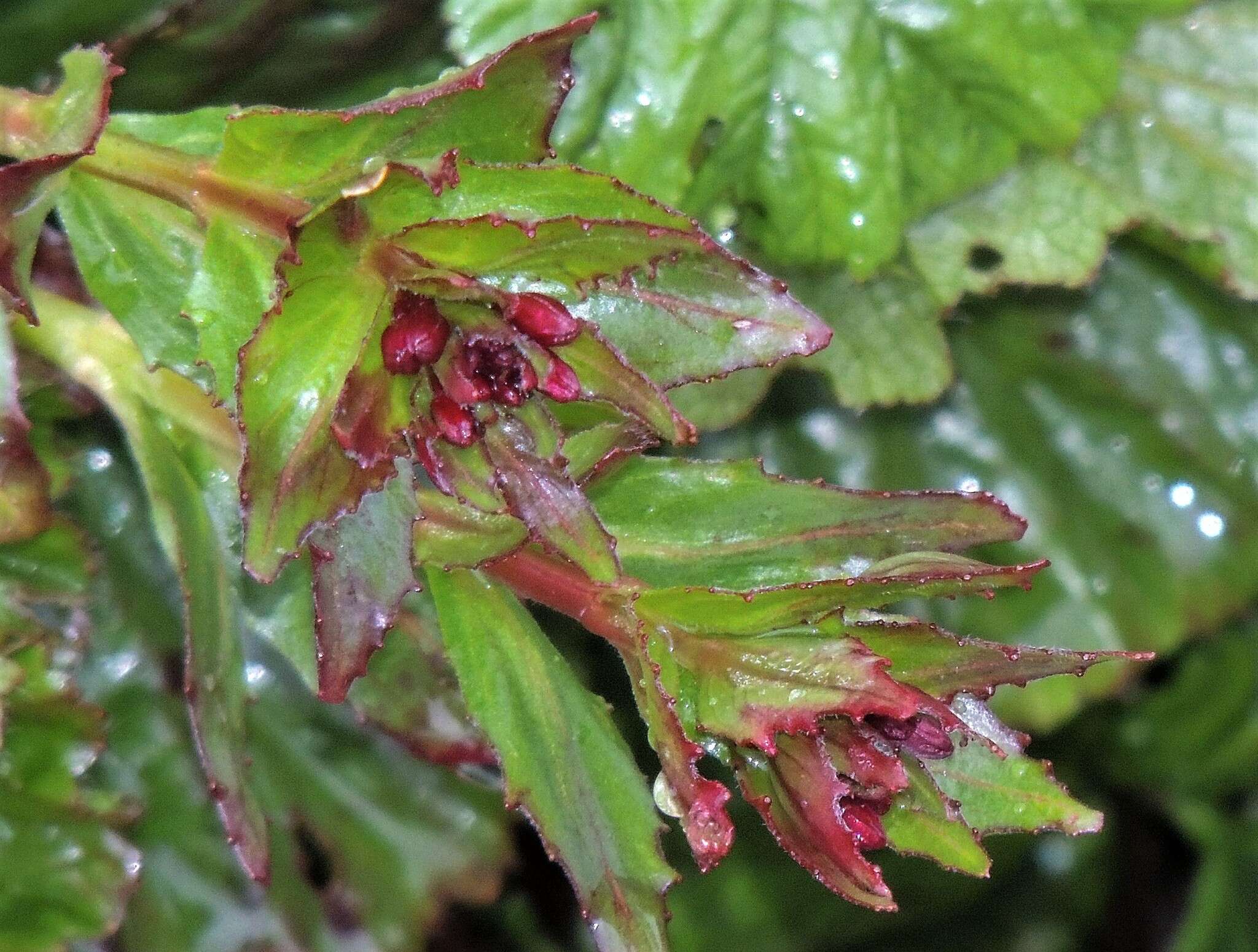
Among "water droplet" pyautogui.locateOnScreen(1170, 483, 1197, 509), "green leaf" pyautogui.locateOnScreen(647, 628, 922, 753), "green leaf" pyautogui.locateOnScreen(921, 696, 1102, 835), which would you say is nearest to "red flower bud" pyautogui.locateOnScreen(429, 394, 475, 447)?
"green leaf" pyautogui.locateOnScreen(647, 628, 922, 753)

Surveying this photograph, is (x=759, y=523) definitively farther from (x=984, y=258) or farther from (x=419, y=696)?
(x=984, y=258)

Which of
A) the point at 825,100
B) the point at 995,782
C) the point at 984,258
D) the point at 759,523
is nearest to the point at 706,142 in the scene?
the point at 825,100

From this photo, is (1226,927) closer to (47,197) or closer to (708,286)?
(708,286)

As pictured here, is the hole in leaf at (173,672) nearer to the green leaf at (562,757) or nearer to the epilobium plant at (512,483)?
the epilobium plant at (512,483)

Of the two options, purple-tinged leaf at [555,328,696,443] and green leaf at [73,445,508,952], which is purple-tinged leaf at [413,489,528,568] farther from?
green leaf at [73,445,508,952]

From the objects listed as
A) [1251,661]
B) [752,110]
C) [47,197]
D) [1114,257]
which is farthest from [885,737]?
[1251,661]

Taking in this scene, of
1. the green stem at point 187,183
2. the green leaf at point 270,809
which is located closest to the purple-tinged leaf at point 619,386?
the green stem at point 187,183
